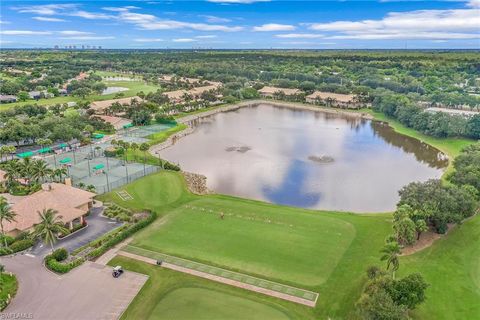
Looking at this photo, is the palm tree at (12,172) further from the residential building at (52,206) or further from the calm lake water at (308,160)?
the calm lake water at (308,160)

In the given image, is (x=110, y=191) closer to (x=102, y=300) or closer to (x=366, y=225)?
(x=102, y=300)

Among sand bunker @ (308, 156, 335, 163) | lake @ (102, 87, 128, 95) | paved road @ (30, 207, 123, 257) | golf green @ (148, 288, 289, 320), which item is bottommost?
golf green @ (148, 288, 289, 320)

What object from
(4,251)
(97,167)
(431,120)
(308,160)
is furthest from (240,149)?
(4,251)

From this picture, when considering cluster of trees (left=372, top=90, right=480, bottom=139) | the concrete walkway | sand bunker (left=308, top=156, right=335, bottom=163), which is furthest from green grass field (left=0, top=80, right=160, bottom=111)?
the concrete walkway

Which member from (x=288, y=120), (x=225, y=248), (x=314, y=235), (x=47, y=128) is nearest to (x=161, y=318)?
(x=225, y=248)

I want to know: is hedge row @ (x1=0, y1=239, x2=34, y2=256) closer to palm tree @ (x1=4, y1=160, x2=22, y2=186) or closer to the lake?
palm tree @ (x1=4, y1=160, x2=22, y2=186)

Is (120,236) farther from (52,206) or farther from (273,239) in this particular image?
(273,239)
